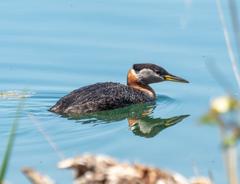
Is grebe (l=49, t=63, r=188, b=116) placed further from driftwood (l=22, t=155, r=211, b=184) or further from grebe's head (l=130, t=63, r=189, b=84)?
driftwood (l=22, t=155, r=211, b=184)

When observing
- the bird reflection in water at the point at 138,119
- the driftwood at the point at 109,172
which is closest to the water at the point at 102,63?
the bird reflection in water at the point at 138,119

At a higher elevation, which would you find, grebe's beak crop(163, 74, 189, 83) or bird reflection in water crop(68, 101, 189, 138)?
grebe's beak crop(163, 74, 189, 83)

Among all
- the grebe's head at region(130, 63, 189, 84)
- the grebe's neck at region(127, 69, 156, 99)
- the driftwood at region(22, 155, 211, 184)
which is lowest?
the grebe's neck at region(127, 69, 156, 99)

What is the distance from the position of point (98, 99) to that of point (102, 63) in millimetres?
710

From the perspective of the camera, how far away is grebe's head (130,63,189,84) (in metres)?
10.1

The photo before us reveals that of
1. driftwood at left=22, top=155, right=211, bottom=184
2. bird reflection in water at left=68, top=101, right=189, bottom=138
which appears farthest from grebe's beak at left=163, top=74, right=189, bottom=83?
driftwood at left=22, top=155, right=211, bottom=184

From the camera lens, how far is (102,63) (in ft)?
34.1

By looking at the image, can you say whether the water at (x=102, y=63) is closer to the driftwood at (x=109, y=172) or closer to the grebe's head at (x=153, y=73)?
the grebe's head at (x=153, y=73)

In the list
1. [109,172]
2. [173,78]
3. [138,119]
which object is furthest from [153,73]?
[109,172]

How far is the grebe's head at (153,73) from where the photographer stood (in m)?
10.1

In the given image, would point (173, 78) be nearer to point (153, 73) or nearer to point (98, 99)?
point (153, 73)

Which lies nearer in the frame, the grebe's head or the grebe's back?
the grebe's back

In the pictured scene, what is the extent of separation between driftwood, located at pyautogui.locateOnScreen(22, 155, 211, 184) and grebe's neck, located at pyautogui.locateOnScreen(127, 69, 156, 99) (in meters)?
6.54

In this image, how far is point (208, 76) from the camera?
10023mm
